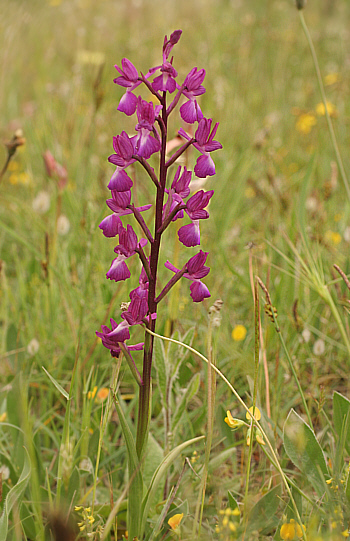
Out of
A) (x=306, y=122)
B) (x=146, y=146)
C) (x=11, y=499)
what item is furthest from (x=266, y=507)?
(x=306, y=122)

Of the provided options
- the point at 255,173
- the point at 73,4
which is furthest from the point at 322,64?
the point at 73,4

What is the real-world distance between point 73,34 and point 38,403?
4.99 metres

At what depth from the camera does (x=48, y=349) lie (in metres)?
1.54

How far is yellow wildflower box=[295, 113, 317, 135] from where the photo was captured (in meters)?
3.33

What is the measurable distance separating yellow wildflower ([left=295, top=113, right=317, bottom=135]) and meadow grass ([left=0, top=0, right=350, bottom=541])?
0.02m

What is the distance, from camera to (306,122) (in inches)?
131

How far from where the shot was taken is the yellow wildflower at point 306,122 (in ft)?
10.9

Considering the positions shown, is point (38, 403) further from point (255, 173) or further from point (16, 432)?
point (255, 173)

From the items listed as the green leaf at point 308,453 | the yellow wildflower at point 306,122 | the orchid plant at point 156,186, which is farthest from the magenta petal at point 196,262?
the yellow wildflower at point 306,122

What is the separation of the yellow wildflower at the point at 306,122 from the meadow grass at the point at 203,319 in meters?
0.02

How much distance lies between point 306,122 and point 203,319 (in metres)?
2.23

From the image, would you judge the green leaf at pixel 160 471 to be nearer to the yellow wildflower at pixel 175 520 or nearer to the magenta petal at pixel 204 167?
the yellow wildflower at pixel 175 520

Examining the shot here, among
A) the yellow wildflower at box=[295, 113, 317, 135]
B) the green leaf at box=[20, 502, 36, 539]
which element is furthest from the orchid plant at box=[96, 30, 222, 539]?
the yellow wildflower at box=[295, 113, 317, 135]

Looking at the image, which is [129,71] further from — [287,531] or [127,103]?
[287,531]
